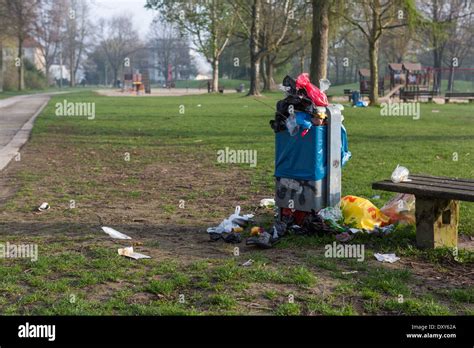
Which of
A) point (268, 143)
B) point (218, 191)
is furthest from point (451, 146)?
point (218, 191)

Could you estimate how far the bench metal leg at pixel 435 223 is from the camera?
5.87 meters

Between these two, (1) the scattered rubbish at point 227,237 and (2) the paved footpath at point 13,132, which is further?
(2) the paved footpath at point 13,132

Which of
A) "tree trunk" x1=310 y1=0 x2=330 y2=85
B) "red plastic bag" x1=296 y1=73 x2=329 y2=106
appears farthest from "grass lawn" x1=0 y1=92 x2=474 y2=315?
"tree trunk" x1=310 y1=0 x2=330 y2=85

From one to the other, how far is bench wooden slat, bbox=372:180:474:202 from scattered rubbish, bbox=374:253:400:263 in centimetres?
66

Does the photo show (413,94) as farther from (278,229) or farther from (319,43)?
(278,229)

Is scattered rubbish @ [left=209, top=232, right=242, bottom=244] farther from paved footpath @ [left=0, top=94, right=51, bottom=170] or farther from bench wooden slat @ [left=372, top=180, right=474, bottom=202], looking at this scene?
paved footpath @ [left=0, top=94, right=51, bottom=170]

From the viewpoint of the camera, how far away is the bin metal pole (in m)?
6.62

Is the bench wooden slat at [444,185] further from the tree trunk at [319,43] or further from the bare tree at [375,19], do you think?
the bare tree at [375,19]

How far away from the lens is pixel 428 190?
5.72m

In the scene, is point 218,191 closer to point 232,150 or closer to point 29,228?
point 29,228

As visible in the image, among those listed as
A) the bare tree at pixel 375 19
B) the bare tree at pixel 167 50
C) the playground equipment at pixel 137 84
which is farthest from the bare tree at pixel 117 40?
the bare tree at pixel 375 19

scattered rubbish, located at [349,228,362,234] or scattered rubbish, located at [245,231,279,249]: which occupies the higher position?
scattered rubbish, located at [349,228,362,234]

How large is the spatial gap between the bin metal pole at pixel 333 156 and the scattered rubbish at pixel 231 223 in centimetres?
100

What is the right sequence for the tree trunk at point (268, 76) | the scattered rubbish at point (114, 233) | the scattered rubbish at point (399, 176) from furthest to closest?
the tree trunk at point (268, 76) < the scattered rubbish at point (114, 233) < the scattered rubbish at point (399, 176)
